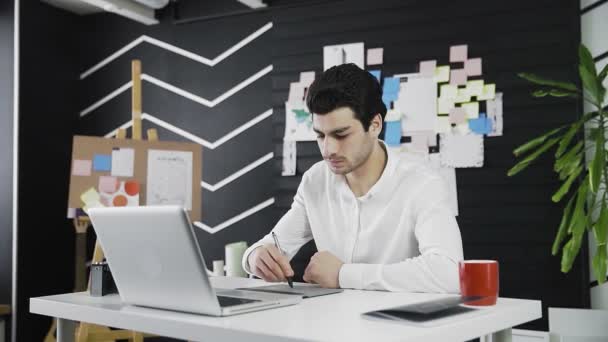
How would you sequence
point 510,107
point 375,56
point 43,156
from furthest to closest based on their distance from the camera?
point 43,156 → point 375,56 → point 510,107

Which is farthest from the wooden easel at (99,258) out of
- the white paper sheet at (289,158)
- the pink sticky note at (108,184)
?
the white paper sheet at (289,158)

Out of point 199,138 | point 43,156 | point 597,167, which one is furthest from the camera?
point 43,156

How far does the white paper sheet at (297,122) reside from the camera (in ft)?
11.7

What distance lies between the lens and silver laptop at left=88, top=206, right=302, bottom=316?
1.17m

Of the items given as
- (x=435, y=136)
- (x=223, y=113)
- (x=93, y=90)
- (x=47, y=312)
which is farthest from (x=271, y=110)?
(x=47, y=312)

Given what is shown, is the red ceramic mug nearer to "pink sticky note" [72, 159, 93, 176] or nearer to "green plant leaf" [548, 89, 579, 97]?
"green plant leaf" [548, 89, 579, 97]

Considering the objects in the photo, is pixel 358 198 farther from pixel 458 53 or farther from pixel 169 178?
pixel 169 178

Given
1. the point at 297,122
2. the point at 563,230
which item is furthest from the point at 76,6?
the point at 563,230

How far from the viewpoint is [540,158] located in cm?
300

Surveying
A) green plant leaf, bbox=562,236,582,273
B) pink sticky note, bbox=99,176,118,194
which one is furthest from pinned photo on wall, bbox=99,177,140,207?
green plant leaf, bbox=562,236,582,273

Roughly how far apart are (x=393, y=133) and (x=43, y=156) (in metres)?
2.30

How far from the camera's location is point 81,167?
3287mm

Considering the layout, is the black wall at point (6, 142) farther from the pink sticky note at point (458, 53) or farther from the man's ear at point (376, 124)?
the man's ear at point (376, 124)

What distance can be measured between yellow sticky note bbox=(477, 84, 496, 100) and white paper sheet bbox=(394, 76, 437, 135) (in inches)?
9.4
